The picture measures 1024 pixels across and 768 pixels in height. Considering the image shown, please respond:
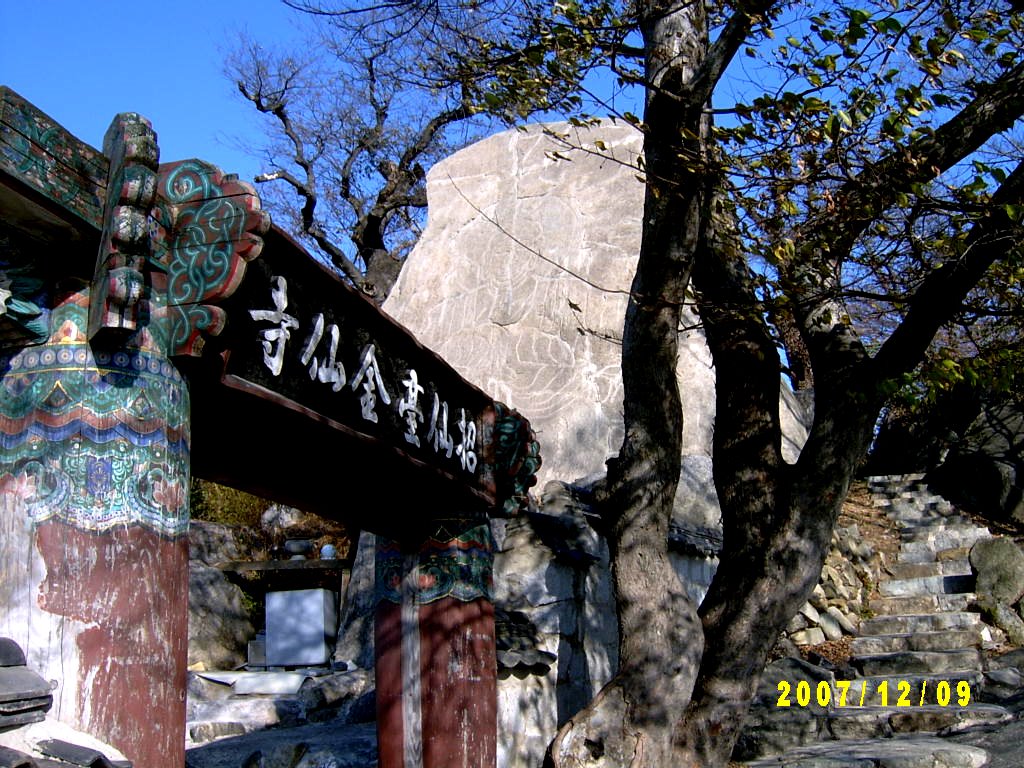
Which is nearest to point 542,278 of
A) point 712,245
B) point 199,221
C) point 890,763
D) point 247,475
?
point 712,245

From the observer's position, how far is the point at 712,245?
21.8 feet

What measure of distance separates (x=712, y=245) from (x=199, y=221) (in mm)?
3958

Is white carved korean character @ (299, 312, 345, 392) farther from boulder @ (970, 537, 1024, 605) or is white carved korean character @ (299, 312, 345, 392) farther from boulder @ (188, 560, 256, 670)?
boulder @ (970, 537, 1024, 605)

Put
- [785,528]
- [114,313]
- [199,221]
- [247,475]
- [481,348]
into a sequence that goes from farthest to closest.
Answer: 1. [481,348]
2. [785,528]
3. [247,475]
4. [199,221]
5. [114,313]

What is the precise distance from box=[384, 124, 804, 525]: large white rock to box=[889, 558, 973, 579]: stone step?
194 cm

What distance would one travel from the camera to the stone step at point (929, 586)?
451 inches

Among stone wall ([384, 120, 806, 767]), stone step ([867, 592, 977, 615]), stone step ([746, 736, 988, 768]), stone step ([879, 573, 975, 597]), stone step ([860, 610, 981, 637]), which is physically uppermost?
stone wall ([384, 120, 806, 767])

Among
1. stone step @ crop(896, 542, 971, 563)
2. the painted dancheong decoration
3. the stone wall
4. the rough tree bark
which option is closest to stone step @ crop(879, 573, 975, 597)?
stone step @ crop(896, 542, 971, 563)

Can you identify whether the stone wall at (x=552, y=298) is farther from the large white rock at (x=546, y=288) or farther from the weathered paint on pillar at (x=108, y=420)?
the weathered paint on pillar at (x=108, y=420)

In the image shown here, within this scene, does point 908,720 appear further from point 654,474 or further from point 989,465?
point 989,465

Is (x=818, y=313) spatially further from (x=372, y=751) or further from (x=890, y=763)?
(x=372, y=751)

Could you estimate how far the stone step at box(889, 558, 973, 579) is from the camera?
1227 cm

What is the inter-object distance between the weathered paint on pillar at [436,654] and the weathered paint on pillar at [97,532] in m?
2.50
